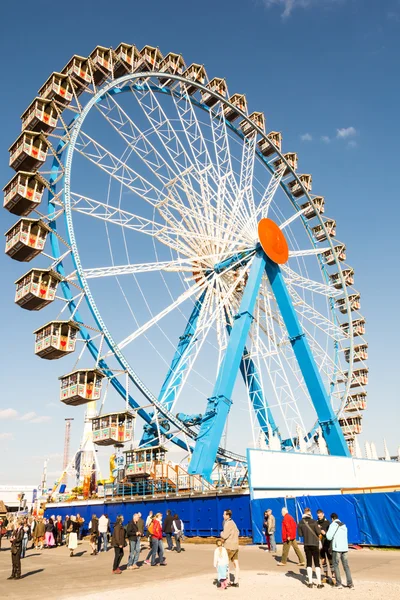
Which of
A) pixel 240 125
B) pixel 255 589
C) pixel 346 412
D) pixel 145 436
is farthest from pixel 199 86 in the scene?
pixel 255 589

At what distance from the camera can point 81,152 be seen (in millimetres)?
21188

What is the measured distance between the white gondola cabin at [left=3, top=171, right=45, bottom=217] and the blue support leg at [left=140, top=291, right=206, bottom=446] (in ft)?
29.1

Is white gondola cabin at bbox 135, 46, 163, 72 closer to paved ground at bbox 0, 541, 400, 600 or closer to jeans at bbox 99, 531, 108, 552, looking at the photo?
jeans at bbox 99, 531, 108, 552

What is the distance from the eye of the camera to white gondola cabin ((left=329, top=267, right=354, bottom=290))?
3666 cm

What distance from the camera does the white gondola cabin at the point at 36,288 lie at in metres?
19.6

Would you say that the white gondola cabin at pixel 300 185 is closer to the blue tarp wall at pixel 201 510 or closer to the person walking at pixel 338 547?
the blue tarp wall at pixel 201 510

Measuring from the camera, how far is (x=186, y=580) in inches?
370

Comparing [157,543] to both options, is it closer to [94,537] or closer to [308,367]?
[94,537]

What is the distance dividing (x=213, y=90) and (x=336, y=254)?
14002 millimetres

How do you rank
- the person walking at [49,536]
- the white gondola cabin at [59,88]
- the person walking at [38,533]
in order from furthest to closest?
the white gondola cabin at [59,88] < the person walking at [38,533] < the person walking at [49,536]

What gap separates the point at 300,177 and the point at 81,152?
1809 centimetres

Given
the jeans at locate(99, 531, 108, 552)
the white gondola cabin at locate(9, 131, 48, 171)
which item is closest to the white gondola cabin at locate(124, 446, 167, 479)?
the jeans at locate(99, 531, 108, 552)

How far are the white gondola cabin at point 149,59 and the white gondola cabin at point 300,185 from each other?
1223cm

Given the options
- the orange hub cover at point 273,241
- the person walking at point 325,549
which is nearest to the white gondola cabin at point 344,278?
the orange hub cover at point 273,241
